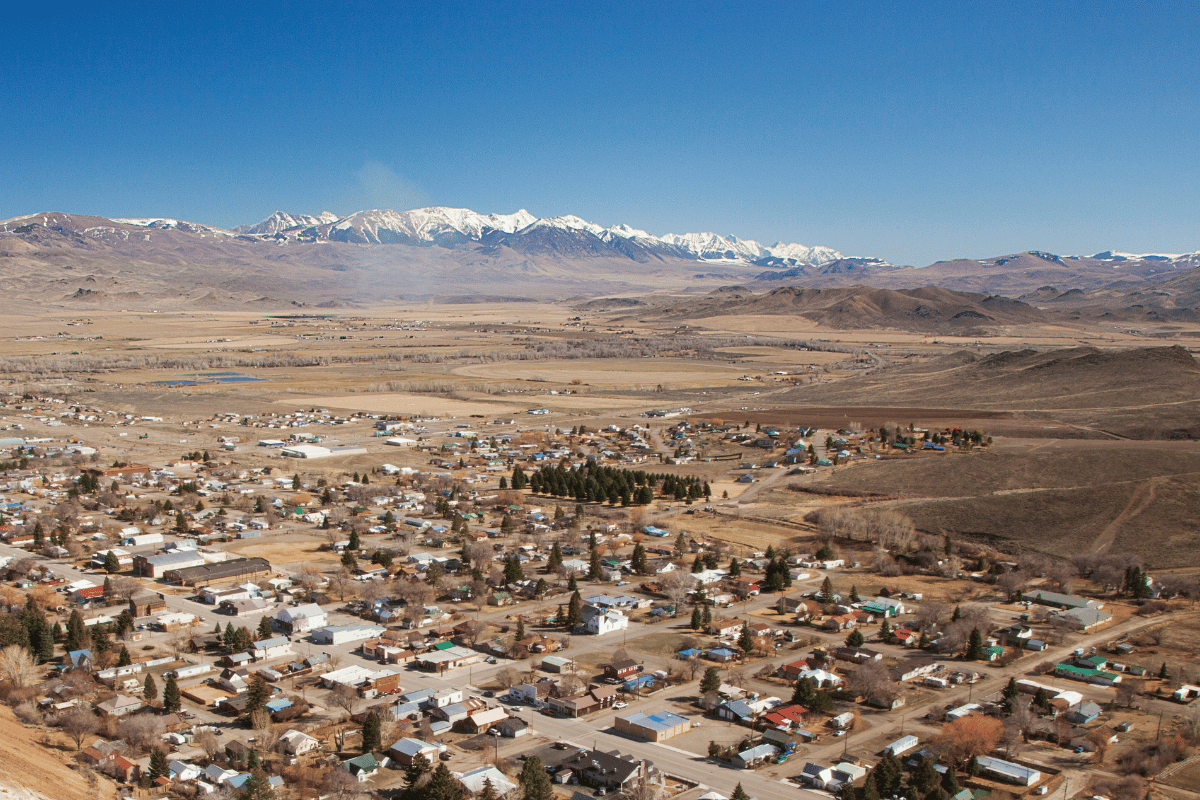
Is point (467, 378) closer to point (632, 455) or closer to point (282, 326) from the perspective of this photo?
point (632, 455)

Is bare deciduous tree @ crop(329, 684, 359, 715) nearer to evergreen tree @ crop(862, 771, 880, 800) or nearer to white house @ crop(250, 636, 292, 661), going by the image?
white house @ crop(250, 636, 292, 661)

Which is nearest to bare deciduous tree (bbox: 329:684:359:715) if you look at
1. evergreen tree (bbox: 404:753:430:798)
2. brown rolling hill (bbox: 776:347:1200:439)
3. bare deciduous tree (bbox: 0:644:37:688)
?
evergreen tree (bbox: 404:753:430:798)

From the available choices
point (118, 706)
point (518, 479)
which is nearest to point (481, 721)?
point (118, 706)

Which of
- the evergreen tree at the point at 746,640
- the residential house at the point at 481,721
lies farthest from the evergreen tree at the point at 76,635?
the evergreen tree at the point at 746,640

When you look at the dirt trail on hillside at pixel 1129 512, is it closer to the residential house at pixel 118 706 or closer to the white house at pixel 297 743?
the white house at pixel 297 743

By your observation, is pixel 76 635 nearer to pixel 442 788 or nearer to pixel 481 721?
pixel 481 721
